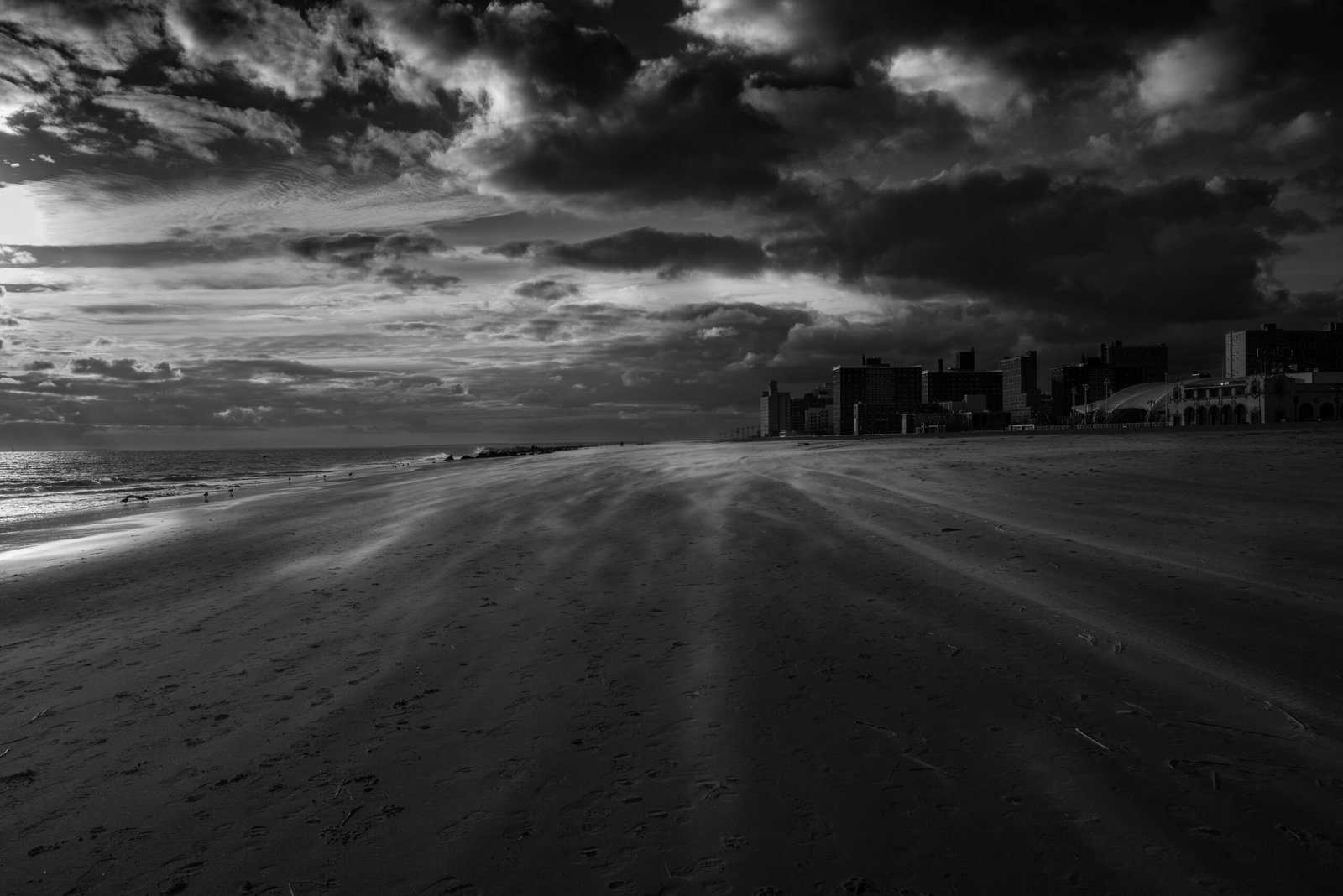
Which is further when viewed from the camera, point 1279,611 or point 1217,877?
point 1279,611

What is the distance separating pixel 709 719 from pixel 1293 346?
235m

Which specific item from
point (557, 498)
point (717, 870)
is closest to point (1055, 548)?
point (717, 870)

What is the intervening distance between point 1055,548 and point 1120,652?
3.86 meters

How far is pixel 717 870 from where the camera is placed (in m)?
3.00

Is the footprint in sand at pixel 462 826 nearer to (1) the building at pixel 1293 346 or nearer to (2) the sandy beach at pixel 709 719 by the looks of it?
(2) the sandy beach at pixel 709 719

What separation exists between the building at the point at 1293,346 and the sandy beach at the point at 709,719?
20520 centimetres

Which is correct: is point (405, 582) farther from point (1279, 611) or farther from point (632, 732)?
point (1279, 611)

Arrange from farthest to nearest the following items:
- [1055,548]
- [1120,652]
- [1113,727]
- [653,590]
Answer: [1055,548], [653,590], [1120,652], [1113,727]

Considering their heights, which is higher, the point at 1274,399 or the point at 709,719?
the point at 1274,399

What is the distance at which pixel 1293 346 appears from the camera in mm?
172750

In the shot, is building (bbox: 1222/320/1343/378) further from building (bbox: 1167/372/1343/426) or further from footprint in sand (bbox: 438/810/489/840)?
footprint in sand (bbox: 438/810/489/840)

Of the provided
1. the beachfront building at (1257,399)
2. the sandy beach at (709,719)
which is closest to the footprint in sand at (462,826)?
the sandy beach at (709,719)

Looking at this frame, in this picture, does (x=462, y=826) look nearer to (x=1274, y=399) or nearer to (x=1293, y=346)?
(x=1274, y=399)

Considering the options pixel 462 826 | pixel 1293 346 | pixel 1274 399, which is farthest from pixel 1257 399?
pixel 1293 346
